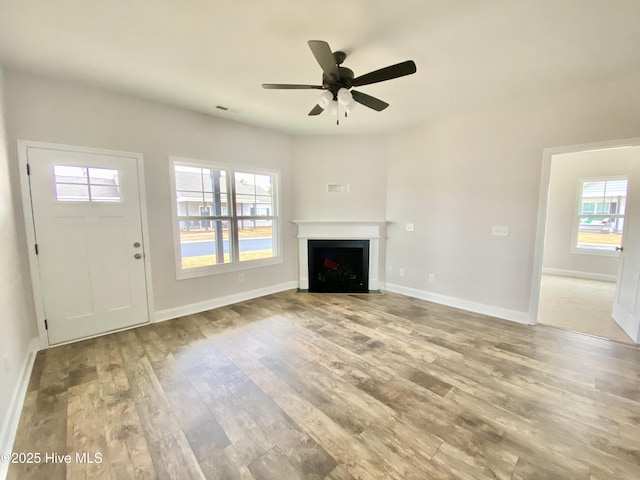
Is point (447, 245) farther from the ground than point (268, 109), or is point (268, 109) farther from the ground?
point (268, 109)

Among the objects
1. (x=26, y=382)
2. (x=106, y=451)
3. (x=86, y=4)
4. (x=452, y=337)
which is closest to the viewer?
(x=106, y=451)

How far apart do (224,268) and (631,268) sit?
16.8 feet

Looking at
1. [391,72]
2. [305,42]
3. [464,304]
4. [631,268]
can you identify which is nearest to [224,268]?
[305,42]

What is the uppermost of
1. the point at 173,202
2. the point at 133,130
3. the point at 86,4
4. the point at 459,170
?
the point at 86,4

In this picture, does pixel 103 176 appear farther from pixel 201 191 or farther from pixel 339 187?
pixel 339 187

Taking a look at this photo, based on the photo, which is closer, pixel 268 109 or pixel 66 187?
pixel 66 187

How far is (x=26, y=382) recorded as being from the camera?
85.1 inches

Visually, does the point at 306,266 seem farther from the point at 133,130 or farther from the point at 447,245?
the point at 133,130

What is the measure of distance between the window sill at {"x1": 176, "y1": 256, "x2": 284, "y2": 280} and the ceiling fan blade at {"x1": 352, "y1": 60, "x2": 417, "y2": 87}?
3079 mm

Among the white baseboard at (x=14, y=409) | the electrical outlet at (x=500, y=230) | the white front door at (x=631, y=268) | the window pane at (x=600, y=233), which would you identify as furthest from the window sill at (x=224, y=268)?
the window pane at (x=600, y=233)

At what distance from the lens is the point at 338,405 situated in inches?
76.2

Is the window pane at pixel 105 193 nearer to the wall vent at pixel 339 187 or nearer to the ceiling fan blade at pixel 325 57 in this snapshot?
the ceiling fan blade at pixel 325 57

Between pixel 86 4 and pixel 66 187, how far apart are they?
1856 mm

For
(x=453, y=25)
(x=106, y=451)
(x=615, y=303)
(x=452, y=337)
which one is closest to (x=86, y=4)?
(x=453, y=25)
